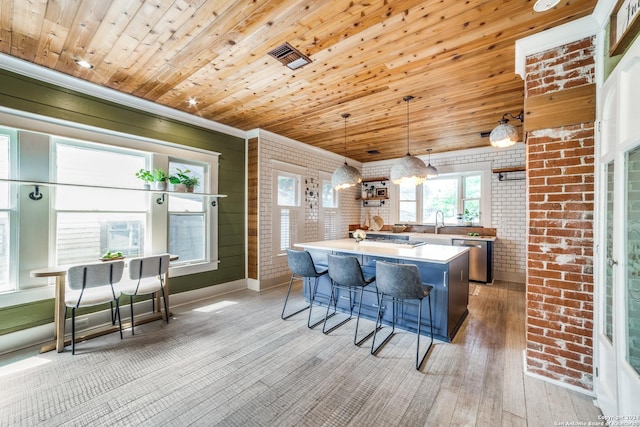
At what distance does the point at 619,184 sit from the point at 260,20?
2607mm

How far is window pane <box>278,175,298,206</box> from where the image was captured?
5109 mm

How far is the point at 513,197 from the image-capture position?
526cm

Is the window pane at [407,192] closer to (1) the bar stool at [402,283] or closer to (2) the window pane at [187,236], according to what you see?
(1) the bar stool at [402,283]

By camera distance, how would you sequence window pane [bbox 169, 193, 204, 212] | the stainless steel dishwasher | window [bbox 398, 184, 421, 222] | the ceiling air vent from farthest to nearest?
window [bbox 398, 184, 421, 222], the stainless steel dishwasher, window pane [bbox 169, 193, 204, 212], the ceiling air vent

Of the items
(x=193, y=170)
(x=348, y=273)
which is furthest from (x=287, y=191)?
(x=348, y=273)

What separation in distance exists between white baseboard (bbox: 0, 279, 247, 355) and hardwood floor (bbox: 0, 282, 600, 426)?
0.16 meters

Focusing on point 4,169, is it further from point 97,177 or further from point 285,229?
point 285,229

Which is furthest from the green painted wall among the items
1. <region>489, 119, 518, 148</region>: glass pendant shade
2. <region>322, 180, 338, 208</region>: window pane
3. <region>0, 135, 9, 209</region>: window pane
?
<region>489, 119, 518, 148</region>: glass pendant shade

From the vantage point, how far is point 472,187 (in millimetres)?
5750

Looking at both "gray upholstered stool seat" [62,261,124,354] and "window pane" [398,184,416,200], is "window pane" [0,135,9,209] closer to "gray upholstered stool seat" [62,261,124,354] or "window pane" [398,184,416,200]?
"gray upholstered stool seat" [62,261,124,354]

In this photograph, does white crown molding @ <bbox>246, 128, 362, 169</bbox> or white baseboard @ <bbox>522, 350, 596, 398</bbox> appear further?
white crown molding @ <bbox>246, 128, 362, 169</bbox>

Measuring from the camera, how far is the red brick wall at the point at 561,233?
195 cm

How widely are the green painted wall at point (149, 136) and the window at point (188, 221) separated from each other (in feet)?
0.88


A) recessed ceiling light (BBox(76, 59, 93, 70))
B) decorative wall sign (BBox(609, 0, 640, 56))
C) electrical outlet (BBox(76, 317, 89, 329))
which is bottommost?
electrical outlet (BBox(76, 317, 89, 329))
